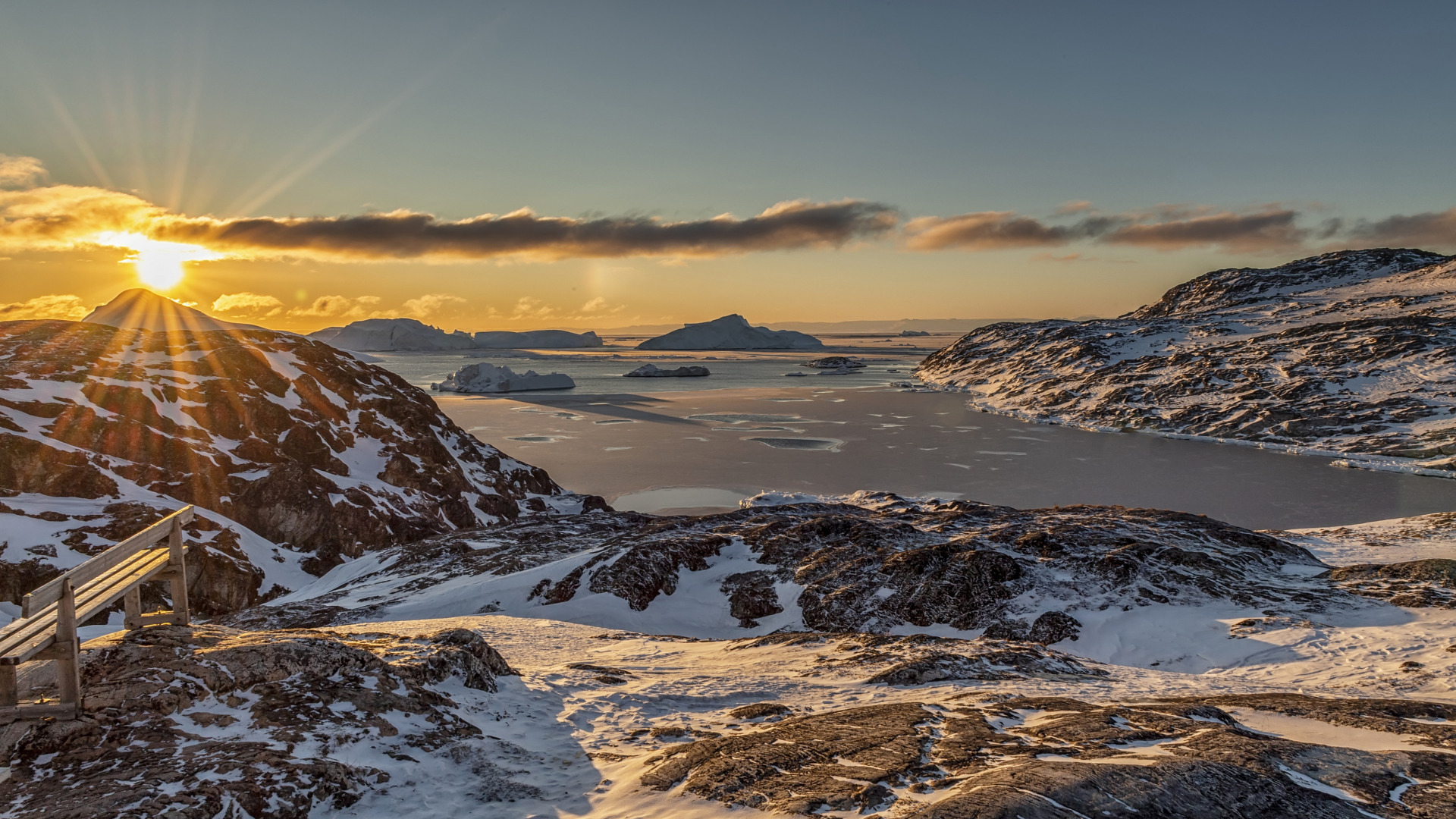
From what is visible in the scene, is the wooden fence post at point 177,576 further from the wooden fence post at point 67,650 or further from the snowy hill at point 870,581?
the snowy hill at point 870,581

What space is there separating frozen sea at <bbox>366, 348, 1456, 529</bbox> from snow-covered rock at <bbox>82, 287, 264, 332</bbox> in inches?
766

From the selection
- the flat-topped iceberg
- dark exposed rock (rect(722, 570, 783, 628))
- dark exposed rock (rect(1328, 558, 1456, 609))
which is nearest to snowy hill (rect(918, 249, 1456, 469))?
dark exposed rock (rect(1328, 558, 1456, 609))

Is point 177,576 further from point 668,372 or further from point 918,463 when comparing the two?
point 668,372

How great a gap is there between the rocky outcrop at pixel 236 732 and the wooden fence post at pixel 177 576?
32 cm

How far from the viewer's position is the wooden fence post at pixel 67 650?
680 centimetres

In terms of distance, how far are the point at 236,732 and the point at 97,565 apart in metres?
2.33

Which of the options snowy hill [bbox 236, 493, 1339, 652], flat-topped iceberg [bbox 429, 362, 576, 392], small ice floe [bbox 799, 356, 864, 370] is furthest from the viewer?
small ice floe [bbox 799, 356, 864, 370]

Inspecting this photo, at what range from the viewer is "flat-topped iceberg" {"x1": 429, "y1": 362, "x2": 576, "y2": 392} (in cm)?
9750

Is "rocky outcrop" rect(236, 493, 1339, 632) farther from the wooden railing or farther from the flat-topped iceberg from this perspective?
the flat-topped iceberg

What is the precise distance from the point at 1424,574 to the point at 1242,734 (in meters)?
15.7

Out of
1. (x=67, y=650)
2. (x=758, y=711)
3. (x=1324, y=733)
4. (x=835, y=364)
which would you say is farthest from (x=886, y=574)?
(x=835, y=364)

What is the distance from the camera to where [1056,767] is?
6.33 m

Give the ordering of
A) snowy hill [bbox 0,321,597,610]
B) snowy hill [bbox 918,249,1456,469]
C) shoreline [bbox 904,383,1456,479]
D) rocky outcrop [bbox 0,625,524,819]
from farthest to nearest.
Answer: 1. snowy hill [bbox 918,249,1456,469]
2. shoreline [bbox 904,383,1456,479]
3. snowy hill [bbox 0,321,597,610]
4. rocky outcrop [bbox 0,625,524,819]

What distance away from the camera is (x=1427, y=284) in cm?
10281
